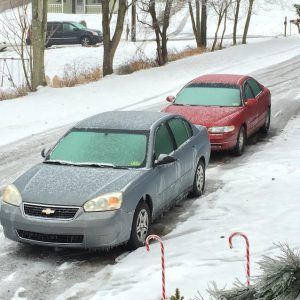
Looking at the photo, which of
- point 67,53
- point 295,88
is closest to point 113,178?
point 295,88

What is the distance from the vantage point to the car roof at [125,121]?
878cm

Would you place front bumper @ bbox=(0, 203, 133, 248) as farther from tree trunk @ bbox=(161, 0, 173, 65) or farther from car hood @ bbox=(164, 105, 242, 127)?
tree trunk @ bbox=(161, 0, 173, 65)

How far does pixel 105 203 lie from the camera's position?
7258mm

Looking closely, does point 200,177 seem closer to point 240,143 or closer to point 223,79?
point 240,143

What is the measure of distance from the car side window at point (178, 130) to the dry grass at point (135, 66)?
17.9 metres

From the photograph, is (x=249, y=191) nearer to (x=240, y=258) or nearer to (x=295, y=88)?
(x=240, y=258)

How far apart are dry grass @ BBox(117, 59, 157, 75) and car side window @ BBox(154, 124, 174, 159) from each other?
1857cm

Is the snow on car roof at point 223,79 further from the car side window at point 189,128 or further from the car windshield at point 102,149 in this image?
the car windshield at point 102,149

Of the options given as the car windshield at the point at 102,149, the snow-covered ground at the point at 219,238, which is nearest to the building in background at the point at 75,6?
the snow-covered ground at the point at 219,238

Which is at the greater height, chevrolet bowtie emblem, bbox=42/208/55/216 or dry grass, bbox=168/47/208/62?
chevrolet bowtie emblem, bbox=42/208/55/216

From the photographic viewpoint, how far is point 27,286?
6684mm

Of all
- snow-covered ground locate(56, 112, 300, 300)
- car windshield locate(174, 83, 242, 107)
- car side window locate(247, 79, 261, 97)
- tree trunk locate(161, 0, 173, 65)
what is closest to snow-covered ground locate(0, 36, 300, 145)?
tree trunk locate(161, 0, 173, 65)

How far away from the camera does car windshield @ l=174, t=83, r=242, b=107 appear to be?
13.4 meters

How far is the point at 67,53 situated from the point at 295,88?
65.3 ft
